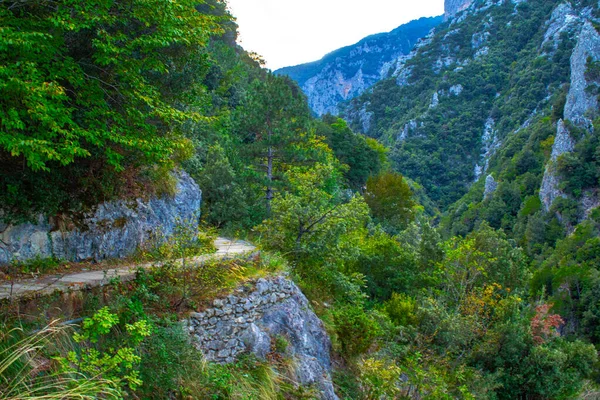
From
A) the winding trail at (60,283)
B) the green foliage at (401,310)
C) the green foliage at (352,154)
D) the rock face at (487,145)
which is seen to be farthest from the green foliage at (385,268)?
the rock face at (487,145)

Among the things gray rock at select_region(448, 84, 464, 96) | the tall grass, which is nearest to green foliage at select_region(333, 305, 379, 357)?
the tall grass

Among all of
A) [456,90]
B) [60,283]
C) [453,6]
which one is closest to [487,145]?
[456,90]

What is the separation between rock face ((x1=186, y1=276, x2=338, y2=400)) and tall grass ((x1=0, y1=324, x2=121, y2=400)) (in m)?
2.59

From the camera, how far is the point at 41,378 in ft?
11.2

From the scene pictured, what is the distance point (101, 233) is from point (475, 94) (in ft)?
363

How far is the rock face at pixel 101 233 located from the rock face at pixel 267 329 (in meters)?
1.87

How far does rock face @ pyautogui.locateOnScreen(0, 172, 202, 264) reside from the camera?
599cm

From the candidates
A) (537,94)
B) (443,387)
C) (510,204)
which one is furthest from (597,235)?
(537,94)

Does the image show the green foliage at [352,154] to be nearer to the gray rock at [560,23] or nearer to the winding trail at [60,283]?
the winding trail at [60,283]

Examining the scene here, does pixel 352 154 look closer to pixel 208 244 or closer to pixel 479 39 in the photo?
pixel 208 244

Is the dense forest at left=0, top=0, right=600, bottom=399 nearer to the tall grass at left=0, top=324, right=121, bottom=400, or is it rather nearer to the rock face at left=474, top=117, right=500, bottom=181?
the tall grass at left=0, top=324, right=121, bottom=400

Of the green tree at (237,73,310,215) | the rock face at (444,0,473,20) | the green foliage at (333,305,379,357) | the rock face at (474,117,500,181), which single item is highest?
the rock face at (444,0,473,20)

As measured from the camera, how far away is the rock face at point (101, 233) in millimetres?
5988

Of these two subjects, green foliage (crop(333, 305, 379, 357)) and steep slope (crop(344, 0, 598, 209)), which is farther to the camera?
steep slope (crop(344, 0, 598, 209))
